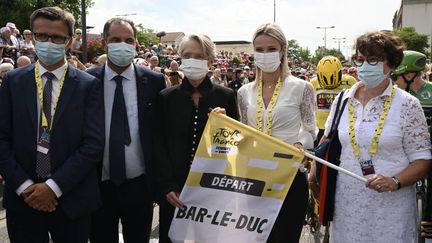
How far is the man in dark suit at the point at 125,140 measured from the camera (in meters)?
3.44

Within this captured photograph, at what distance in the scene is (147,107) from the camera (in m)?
3.52

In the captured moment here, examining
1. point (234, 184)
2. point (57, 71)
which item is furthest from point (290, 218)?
point (57, 71)

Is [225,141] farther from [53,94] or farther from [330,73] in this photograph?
[330,73]

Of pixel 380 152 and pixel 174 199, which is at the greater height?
pixel 380 152

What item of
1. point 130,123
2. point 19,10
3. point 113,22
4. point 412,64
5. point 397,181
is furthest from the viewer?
point 19,10

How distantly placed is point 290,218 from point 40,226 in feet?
5.73

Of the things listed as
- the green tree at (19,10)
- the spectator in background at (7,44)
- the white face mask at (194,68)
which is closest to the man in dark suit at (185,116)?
the white face mask at (194,68)

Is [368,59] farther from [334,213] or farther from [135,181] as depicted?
[135,181]

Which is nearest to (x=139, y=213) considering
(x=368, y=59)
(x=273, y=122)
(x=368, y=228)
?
(x=273, y=122)

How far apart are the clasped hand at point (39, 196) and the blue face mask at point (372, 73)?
7.13 ft

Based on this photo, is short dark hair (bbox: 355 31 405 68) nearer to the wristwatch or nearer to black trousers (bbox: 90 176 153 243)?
the wristwatch

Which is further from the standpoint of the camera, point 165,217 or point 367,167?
point 165,217

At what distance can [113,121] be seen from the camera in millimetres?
3439

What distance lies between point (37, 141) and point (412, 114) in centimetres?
243
